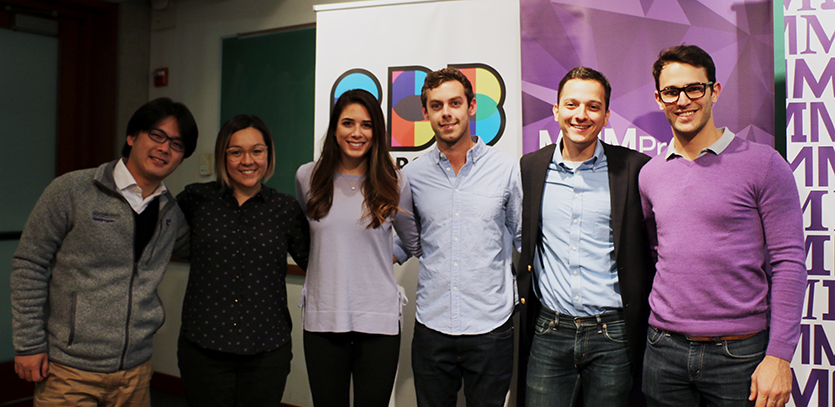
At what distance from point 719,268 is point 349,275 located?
1.27 metres

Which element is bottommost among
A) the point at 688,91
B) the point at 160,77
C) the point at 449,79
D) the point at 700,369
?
the point at 700,369

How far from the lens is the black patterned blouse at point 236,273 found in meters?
1.70

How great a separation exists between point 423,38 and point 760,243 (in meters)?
1.76

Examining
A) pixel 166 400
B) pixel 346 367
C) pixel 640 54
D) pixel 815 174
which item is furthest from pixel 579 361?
pixel 166 400

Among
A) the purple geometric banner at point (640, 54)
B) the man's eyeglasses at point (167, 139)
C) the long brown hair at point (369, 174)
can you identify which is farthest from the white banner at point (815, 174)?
the man's eyeglasses at point (167, 139)

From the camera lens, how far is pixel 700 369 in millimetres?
1552

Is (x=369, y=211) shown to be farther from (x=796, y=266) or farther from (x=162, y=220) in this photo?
(x=796, y=266)

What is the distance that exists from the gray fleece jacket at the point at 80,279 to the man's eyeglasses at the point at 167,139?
0.20 metres

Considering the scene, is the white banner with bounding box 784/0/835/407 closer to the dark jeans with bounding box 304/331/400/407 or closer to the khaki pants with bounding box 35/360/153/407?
the dark jeans with bounding box 304/331/400/407

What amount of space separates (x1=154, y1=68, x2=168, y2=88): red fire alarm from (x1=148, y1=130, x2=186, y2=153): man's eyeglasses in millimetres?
2338

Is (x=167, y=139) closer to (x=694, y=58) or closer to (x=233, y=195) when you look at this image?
(x=233, y=195)

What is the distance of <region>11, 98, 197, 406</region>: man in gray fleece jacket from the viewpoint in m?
1.62

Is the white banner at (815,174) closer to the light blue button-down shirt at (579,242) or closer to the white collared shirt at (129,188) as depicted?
the light blue button-down shirt at (579,242)

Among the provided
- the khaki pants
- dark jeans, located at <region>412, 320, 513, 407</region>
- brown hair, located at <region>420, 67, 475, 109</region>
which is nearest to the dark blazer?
dark jeans, located at <region>412, 320, 513, 407</region>
